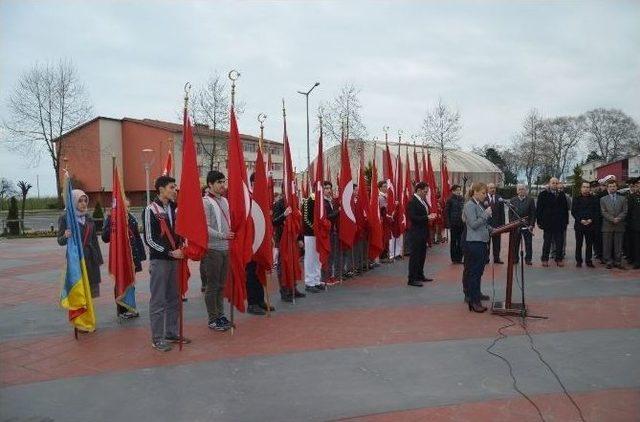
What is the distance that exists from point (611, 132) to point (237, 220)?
7948cm

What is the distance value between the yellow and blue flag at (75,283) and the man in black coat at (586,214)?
969cm

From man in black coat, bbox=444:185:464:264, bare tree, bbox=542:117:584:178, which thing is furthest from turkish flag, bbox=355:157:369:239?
bare tree, bbox=542:117:584:178

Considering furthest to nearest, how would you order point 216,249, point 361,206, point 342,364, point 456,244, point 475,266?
point 456,244 → point 361,206 → point 475,266 → point 216,249 → point 342,364

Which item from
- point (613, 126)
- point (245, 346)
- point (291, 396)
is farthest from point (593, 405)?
point (613, 126)

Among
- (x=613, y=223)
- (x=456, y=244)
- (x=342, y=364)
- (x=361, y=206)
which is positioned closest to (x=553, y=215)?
(x=613, y=223)

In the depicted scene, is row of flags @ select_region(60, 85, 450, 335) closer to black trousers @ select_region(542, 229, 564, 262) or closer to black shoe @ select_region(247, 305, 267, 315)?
black shoe @ select_region(247, 305, 267, 315)

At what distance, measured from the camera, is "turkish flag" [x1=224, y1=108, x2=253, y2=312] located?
635 cm

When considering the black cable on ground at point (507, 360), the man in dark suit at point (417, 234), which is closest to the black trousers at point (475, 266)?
the black cable on ground at point (507, 360)

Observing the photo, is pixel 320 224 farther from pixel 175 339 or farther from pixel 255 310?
pixel 175 339

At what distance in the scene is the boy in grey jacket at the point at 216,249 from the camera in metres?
6.31

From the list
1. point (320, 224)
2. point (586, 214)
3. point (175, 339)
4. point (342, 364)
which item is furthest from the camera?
point (586, 214)

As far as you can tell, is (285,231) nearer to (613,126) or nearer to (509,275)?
(509,275)

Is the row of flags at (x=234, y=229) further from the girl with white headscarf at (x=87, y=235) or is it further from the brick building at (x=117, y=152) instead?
the brick building at (x=117, y=152)

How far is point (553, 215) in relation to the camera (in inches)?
426
